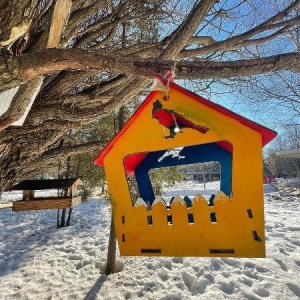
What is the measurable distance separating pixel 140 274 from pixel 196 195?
127 inches

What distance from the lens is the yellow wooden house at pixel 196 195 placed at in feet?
3.32

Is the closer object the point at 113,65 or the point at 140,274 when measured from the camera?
the point at 113,65

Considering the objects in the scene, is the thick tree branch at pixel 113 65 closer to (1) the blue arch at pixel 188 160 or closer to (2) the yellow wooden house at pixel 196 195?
(2) the yellow wooden house at pixel 196 195

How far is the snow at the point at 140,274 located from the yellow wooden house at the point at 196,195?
4.36ft

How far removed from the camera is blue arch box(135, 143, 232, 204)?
126 cm

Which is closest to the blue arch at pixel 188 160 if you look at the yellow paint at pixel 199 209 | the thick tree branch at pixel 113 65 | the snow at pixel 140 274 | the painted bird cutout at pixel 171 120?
the yellow paint at pixel 199 209

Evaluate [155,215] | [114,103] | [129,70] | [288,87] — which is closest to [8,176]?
[114,103]

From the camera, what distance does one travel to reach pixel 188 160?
137cm

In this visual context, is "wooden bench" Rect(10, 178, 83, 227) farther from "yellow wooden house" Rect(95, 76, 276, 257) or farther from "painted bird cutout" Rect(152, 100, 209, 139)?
"painted bird cutout" Rect(152, 100, 209, 139)

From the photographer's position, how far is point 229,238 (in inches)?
39.9

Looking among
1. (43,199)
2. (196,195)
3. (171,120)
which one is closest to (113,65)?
(171,120)

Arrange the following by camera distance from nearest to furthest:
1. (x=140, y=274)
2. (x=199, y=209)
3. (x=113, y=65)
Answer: (x=113, y=65) < (x=199, y=209) < (x=140, y=274)

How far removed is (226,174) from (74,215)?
7863mm

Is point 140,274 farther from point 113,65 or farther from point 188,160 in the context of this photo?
point 113,65
